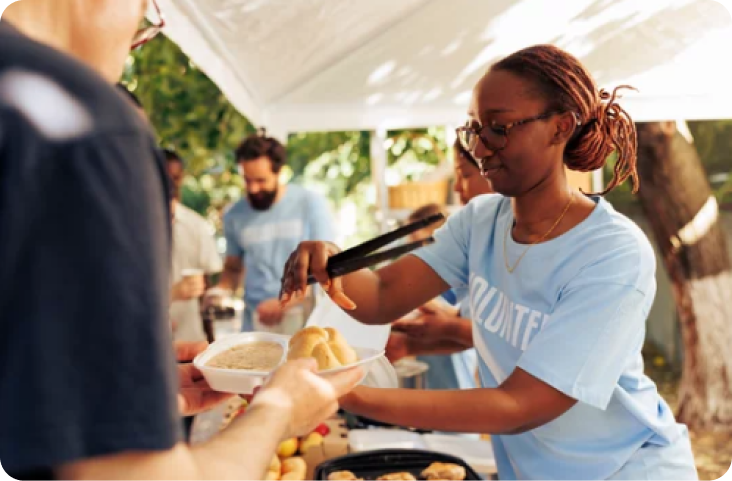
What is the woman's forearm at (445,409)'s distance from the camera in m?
1.50

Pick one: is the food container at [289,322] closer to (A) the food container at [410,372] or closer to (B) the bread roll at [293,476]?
(A) the food container at [410,372]

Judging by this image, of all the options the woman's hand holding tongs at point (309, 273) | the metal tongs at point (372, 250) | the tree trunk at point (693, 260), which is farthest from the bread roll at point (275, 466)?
the tree trunk at point (693, 260)

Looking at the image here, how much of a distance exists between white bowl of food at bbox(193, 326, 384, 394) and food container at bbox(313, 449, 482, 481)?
754 mm

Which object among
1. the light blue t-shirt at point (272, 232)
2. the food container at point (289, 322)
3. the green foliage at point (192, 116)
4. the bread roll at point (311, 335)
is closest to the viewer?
the bread roll at point (311, 335)

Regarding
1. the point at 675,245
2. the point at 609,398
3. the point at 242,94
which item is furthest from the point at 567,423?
the point at 675,245

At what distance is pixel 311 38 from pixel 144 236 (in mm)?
3268

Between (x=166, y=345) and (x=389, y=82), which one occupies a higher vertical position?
(x=389, y=82)

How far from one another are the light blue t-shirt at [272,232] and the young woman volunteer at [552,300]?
9.63ft

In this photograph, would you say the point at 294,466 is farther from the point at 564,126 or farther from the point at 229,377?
the point at 564,126

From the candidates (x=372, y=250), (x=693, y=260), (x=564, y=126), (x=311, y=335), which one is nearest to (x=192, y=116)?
(x=693, y=260)

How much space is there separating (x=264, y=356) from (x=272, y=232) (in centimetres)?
339

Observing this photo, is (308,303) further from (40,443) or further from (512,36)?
(40,443)

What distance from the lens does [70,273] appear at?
600mm

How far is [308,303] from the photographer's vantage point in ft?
15.2
